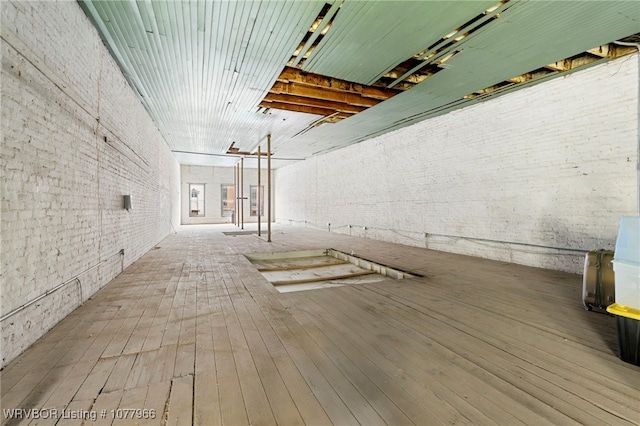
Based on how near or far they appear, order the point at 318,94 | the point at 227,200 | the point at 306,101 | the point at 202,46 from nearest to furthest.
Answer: the point at 202,46 < the point at 318,94 < the point at 306,101 < the point at 227,200

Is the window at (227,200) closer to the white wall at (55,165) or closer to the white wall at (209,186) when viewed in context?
the white wall at (209,186)

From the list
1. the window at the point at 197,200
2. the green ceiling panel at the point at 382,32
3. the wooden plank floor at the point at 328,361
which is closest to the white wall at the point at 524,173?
the wooden plank floor at the point at 328,361

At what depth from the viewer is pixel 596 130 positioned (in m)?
4.24

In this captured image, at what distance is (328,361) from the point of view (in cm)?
201

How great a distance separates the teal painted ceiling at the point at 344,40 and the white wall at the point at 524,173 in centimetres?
48

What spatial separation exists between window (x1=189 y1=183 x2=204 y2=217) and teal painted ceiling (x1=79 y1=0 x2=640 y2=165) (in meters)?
11.8

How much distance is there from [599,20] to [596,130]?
1771 mm

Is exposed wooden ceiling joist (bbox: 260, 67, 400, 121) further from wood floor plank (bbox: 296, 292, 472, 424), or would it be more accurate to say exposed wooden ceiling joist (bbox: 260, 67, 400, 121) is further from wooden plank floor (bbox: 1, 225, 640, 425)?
wood floor plank (bbox: 296, 292, 472, 424)

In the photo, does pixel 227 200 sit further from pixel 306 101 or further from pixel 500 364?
pixel 500 364

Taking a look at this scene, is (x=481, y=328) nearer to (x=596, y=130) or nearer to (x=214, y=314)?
(x=214, y=314)

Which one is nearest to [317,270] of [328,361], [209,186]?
[328,361]

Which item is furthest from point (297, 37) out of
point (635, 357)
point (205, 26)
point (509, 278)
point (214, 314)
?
point (509, 278)

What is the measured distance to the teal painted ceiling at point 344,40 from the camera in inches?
119

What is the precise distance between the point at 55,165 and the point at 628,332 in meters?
4.97
